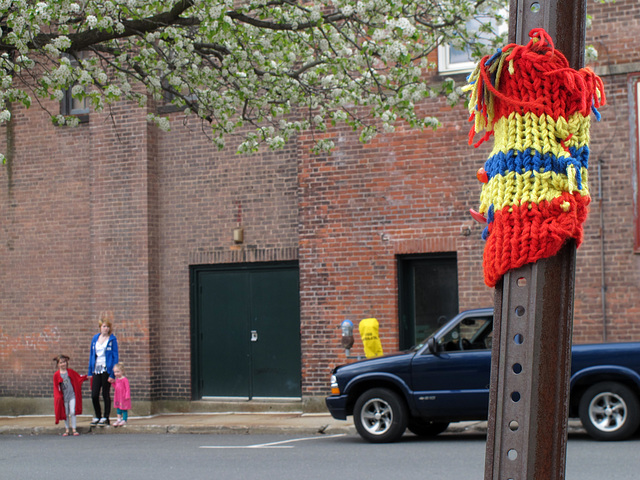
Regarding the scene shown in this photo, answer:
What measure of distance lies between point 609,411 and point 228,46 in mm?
6260

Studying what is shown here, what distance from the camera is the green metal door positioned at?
16.7m

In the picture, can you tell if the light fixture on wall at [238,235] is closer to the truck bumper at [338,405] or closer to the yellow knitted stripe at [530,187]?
the truck bumper at [338,405]

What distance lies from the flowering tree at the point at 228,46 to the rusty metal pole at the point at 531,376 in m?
7.32

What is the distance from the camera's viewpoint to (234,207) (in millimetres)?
16984

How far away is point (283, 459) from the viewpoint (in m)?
10.8

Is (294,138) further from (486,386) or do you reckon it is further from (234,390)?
(486,386)

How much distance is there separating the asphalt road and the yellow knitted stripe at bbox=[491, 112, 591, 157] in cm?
738

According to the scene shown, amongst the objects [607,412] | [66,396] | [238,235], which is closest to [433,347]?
[607,412]

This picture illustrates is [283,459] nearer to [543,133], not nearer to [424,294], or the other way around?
[424,294]

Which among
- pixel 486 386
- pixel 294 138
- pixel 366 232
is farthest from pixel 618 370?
pixel 294 138

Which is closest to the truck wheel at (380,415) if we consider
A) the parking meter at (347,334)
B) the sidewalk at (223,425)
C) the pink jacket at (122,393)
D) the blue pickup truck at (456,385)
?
the blue pickup truck at (456,385)

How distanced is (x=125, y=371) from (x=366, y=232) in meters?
5.53

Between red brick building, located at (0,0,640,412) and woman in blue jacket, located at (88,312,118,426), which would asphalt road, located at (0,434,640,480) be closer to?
woman in blue jacket, located at (88,312,118,426)

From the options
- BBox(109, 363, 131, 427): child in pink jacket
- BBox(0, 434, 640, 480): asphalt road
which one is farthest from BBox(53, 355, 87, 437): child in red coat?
BBox(0, 434, 640, 480): asphalt road
